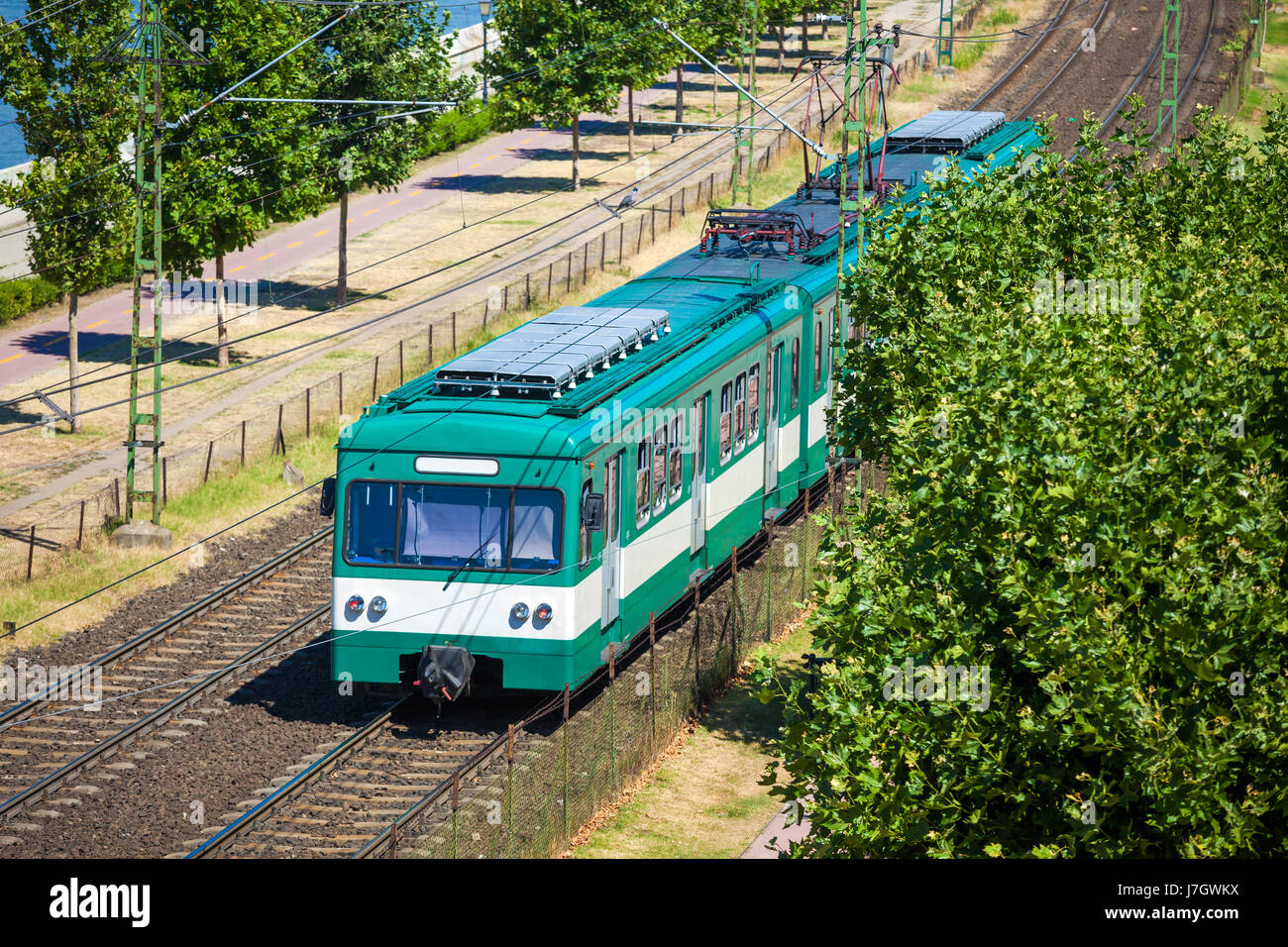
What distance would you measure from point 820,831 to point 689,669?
9.77 metres

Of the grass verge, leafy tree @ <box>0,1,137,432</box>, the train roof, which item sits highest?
leafy tree @ <box>0,1,137,432</box>

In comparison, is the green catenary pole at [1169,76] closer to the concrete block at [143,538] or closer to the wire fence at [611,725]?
the wire fence at [611,725]

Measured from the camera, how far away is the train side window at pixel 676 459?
21969 mm

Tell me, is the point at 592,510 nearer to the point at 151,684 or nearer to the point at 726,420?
the point at 726,420

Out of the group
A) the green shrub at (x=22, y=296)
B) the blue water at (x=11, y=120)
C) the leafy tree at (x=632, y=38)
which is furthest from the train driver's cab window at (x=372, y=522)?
the blue water at (x=11, y=120)

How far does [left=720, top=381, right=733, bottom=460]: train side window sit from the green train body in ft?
0.28

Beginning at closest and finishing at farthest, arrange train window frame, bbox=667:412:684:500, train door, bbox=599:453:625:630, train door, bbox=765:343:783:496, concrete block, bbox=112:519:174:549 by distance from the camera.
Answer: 1. train door, bbox=599:453:625:630
2. train window frame, bbox=667:412:684:500
3. train door, bbox=765:343:783:496
4. concrete block, bbox=112:519:174:549

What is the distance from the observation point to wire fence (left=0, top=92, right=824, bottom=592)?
28969 mm

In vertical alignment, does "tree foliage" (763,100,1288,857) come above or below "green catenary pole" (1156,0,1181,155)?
below

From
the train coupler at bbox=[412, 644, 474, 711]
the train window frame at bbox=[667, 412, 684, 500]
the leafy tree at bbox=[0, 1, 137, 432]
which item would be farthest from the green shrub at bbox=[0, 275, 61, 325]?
the train coupler at bbox=[412, 644, 474, 711]

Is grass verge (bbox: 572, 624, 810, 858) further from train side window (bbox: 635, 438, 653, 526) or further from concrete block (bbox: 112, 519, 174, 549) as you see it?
concrete block (bbox: 112, 519, 174, 549)

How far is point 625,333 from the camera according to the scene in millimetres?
22234

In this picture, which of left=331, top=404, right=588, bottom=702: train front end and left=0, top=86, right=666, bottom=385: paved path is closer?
left=331, top=404, right=588, bottom=702: train front end

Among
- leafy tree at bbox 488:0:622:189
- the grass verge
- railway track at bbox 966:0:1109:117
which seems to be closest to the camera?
the grass verge
